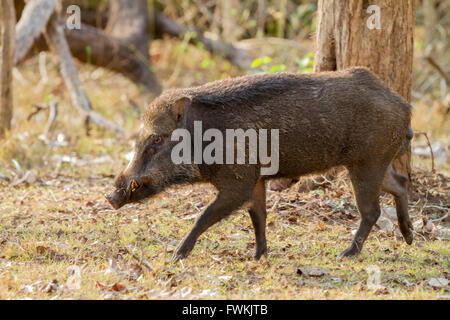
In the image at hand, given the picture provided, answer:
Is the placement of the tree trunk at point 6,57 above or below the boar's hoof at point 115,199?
above

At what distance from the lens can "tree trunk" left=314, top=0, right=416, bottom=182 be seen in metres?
6.71

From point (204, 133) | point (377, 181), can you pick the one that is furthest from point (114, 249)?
point (377, 181)

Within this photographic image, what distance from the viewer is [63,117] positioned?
11.0m

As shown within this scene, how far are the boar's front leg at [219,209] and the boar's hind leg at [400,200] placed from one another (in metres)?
1.41

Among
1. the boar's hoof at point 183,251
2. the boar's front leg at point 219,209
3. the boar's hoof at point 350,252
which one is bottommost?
the boar's hoof at point 350,252

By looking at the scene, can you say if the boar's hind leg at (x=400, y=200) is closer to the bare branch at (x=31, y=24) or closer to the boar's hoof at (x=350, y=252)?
the boar's hoof at (x=350, y=252)

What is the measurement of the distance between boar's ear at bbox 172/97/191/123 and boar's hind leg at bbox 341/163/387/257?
1.51 m

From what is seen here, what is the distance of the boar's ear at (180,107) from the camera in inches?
214

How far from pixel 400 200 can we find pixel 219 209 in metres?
→ 1.81

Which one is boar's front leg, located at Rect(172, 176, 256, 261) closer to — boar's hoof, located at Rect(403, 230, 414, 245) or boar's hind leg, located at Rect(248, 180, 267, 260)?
boar's hind leg, located at Rect(248, 180, 267, 260)

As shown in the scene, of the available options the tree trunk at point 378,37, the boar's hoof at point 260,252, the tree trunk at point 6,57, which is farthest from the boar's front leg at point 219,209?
the tree trunk at point 6,57

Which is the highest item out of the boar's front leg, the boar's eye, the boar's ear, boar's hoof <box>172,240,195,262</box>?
the boar's ear

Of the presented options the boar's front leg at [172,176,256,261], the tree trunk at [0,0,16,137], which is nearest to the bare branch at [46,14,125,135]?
the tree trunk at [0,0,16,137]

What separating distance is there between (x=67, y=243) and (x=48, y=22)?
5564 millimetres
